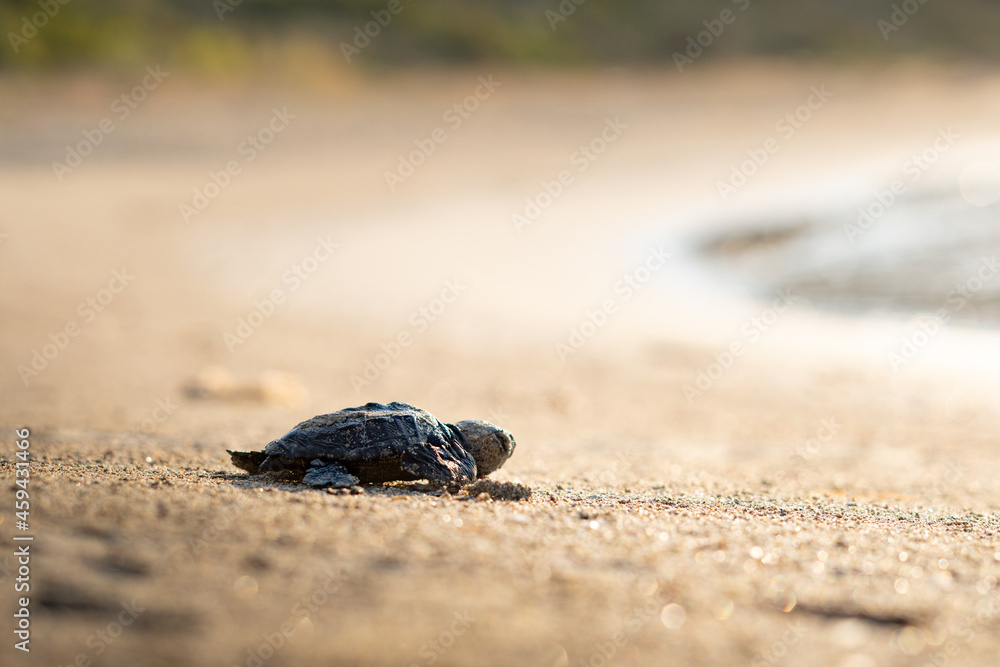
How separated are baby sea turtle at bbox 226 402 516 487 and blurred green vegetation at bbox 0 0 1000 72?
2429 centimetres

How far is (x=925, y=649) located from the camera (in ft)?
7.82

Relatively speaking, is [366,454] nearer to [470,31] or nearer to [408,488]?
[408,488]

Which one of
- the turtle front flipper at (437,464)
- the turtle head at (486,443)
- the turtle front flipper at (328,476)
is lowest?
the turtle front flipper at (328,476)

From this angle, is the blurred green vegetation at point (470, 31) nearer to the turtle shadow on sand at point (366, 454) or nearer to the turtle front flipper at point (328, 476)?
the turtle shadow on sand at point (366, 454)

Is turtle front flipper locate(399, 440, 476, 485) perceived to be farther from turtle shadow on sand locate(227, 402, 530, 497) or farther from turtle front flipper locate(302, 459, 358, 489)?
turtle front flipper locate(302, 459, 358, 489)

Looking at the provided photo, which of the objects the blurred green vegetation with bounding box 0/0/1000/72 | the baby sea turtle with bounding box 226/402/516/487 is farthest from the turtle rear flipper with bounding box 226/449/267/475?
the blurred green vegetation with bounding box 0/0/1000/72

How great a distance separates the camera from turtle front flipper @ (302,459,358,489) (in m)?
3.39

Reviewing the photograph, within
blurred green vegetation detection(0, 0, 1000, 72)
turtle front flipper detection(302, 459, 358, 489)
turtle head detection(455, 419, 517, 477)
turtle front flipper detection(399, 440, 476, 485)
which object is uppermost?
blurred green vegetation detection(0, 0, 1000, 72)

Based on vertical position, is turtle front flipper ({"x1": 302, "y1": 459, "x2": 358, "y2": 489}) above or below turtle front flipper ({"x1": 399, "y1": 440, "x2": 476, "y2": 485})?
below

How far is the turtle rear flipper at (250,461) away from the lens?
3.64m

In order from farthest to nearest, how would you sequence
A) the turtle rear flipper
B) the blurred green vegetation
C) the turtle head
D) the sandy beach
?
1. the blurred green vegetation
2. the turtle head
3. the turtle rear flipper
4. the sandy beach

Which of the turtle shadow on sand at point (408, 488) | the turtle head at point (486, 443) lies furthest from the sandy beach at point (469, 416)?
the turtle head at point (486, 443)

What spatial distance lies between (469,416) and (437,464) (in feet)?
9.13

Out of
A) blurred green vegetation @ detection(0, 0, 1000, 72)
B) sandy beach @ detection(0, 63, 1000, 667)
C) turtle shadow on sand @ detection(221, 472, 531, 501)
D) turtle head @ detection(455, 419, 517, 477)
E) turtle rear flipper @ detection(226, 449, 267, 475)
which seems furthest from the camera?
blurred green vegetation @ detection(0, 0, 1000, 72)
